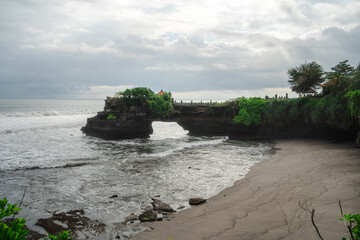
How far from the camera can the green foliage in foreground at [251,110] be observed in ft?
93.2

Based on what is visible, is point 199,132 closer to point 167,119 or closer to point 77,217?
point 167,119

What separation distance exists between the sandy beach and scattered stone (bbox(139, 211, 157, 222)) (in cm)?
31

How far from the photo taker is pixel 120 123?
30.8m

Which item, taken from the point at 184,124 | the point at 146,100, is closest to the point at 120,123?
the point at 146,100

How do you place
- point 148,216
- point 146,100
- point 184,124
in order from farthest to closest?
point 184,124
point 146,100
point 148,216

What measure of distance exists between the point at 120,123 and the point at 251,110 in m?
17.7

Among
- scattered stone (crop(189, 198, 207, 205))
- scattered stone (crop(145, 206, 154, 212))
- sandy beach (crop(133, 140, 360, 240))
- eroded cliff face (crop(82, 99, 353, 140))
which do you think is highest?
eroded cliff face (crop(82, 99, 353, 140))

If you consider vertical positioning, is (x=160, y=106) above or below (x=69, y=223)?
above

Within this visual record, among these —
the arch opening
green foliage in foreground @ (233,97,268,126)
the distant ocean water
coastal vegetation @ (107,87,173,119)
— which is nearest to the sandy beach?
the distant ocean water

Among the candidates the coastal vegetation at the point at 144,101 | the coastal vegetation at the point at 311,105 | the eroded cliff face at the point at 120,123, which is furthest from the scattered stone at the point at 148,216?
the coastal vegetation at the point at 144,101

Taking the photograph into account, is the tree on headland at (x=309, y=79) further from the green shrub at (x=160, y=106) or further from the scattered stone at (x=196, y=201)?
the scattered stone at (x=196, y=201)

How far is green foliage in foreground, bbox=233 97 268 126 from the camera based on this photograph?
28.4 metres

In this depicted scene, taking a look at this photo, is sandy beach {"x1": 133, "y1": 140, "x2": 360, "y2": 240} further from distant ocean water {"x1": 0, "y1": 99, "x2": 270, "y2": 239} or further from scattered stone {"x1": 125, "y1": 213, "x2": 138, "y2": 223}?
distant ocean water {"x1": 0, "y1": 99, "x2": 270, "y2": 239}

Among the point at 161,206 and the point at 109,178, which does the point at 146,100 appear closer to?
the point at 109,178
